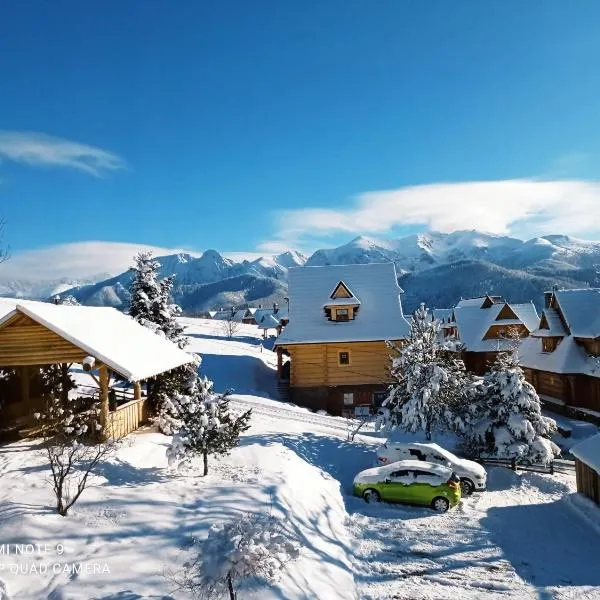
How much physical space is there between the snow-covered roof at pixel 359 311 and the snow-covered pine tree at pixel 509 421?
1144 centimetres

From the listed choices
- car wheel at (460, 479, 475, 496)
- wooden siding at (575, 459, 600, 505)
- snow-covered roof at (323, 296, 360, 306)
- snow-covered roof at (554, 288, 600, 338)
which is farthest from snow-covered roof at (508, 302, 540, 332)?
car wheel at (460, 479, 475, 496)

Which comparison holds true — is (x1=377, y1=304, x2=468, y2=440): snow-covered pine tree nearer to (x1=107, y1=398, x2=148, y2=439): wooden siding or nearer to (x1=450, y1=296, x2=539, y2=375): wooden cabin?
(x1=107, y1=398, x2=148, y2=439): wooden siding

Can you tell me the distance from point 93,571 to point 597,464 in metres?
14.5

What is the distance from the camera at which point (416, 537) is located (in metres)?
13.4

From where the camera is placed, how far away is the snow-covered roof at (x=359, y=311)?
111 feet

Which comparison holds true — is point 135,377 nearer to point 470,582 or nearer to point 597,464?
point 470,582

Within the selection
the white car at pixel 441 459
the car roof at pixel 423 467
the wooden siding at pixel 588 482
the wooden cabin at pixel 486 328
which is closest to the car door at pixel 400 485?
the car roof at pixel 423 467

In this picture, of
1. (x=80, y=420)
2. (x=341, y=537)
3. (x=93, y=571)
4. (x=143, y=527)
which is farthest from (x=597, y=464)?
(x=80, y=420)

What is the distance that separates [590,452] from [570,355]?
2101cm

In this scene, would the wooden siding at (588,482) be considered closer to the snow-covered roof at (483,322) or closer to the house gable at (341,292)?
the house gable at (341,292)

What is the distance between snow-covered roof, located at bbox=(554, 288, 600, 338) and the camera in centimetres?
3414

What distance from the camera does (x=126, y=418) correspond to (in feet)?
57.8

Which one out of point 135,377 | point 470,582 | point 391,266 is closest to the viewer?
point 470,582

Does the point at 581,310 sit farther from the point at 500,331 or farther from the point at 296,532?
the point at 296,532
